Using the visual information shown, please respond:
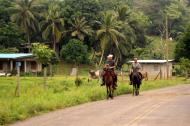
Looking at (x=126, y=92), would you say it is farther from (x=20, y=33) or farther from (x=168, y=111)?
(x=20, y=33)

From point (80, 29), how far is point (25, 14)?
393 inches

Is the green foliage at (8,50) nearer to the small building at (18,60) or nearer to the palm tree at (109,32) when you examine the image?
the small building at (18,60)

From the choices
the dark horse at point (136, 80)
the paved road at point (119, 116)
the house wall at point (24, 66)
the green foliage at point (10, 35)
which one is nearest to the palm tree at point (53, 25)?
the green foliage at point (10, 35)

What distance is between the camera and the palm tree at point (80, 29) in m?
83.1

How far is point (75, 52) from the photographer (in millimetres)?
78875

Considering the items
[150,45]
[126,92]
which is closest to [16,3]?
[150,45]

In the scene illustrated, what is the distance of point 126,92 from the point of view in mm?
28609

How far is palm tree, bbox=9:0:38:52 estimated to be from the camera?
8144 cm

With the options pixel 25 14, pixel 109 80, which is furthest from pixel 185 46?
pixel 109 80

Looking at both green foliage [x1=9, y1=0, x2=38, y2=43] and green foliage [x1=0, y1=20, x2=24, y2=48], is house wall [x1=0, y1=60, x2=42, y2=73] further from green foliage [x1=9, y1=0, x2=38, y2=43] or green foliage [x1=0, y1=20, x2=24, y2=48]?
green foliage [x1=9, y1=0, x2=38, y2=43]

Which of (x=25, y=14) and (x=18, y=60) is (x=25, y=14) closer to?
(x=25, y=14)

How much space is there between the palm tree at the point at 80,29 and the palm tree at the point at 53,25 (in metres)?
2.65

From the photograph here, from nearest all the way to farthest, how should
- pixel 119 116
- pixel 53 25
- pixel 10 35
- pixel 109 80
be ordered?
pixel 119 116 < pixel 109 80 < pixel 53 25 < pixel 10 35

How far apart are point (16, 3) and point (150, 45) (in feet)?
98.6
